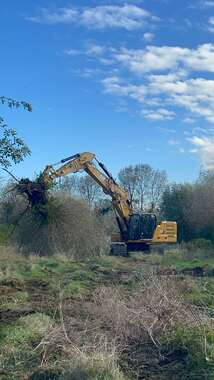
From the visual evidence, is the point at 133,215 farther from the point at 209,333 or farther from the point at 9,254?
the point at 209,333

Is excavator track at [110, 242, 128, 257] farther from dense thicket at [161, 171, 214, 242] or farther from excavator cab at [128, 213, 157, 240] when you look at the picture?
dense thicket at [161, 171, 214, 242]

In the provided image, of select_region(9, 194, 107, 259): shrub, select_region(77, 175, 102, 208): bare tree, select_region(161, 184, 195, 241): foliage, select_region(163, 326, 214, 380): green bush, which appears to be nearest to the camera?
select_region(163, 326, 214, 380): green bush

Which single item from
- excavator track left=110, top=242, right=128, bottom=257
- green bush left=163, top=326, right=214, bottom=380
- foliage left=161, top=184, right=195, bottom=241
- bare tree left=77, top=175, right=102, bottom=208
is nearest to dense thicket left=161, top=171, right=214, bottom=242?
foliage left=161, top=184, right=195, bottom=241

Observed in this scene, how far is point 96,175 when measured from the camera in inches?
1267

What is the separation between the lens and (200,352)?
Result: 7.16 meters

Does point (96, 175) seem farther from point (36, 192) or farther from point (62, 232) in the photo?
point (36, 192)

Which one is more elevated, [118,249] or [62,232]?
[62,232]

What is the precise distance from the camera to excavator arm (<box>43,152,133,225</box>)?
28.2m

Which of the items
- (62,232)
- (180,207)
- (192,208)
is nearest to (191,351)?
(62,232)

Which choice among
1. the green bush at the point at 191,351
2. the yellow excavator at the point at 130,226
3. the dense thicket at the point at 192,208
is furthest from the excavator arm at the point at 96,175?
the green bush at the point at 191,351

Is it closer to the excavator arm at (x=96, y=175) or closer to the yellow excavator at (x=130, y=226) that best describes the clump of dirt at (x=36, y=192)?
the excavator arm at (x=96, y=175)

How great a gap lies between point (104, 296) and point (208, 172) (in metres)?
47.3

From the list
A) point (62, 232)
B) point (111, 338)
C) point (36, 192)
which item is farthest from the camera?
point (62, 232)

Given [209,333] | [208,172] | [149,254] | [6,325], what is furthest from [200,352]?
[208,172]
